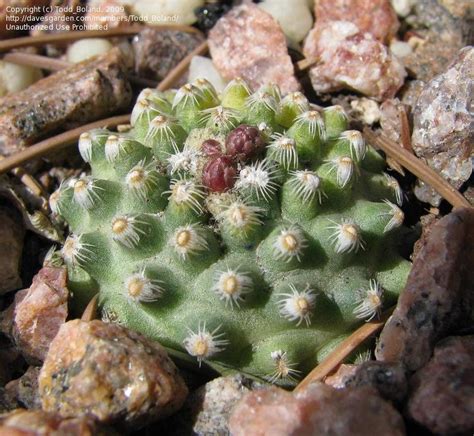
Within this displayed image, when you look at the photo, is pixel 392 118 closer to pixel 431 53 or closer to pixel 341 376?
pixel 431 53

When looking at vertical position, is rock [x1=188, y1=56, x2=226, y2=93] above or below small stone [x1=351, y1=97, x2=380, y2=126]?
above

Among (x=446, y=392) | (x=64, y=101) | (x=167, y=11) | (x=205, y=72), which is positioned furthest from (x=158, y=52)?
(x=446, y=392)

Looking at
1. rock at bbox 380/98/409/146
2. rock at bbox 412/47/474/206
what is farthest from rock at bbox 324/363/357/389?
rock at bbox 380/98/409/146

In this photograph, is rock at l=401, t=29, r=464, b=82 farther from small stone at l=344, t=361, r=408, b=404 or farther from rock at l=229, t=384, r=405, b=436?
rock at l=229, t=384, r=405, b=436

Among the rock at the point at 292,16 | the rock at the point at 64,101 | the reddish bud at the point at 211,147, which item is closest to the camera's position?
the reddish bud at the point at 211,147

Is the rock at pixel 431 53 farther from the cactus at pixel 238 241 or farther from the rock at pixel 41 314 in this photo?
the rock at pixel 41 314

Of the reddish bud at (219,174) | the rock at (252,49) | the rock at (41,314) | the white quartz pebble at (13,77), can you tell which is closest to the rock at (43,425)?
the rock at (41,314)
